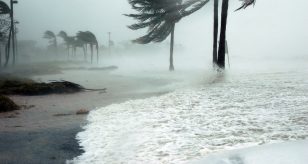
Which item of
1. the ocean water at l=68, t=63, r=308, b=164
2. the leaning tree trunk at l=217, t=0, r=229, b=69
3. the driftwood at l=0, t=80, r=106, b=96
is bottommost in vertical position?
the driftwood at l=0, t=80, r=106, b=96

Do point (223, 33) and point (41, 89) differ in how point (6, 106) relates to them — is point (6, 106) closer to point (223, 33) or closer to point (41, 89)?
point (41, 89)

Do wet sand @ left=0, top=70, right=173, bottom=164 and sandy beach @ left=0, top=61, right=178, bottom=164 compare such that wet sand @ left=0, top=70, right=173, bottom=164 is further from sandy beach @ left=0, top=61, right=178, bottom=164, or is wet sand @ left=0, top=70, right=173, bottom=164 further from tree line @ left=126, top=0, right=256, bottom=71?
tree line @ left=126, top=0, right=256, bottom=71

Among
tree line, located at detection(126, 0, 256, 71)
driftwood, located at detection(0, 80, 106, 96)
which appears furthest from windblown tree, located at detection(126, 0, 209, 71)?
driftwood, located at detection(0, 80, 106, 96)

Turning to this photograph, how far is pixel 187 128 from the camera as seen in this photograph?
685 centimetres

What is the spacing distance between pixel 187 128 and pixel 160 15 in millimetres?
→ 15890

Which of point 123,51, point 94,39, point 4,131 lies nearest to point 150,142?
point 4,131

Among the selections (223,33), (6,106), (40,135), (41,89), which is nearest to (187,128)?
(40,135)

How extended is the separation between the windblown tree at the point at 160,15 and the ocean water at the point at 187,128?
1101 cm

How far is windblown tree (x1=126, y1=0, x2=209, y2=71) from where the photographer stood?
20.8 m

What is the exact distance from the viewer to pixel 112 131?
277 inches

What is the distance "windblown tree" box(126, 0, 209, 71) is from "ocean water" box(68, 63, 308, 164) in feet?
36.1

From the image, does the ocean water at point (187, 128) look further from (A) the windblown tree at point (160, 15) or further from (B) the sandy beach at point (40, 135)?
(A) the windblown tree at point (160, 15)

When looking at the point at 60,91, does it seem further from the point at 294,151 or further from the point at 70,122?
the point at 294,151

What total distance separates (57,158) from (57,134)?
5.52ft
